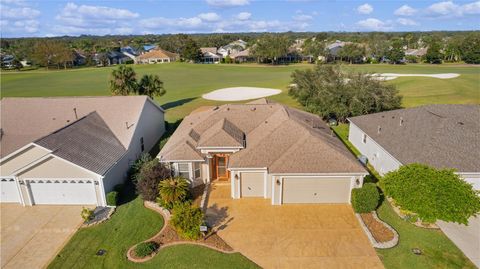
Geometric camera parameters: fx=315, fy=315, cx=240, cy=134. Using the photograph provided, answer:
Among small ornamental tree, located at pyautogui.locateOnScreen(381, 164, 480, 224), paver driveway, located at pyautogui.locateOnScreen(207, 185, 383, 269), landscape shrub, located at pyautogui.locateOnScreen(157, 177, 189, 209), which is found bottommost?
paver driveway, located at pyautogui.locateOnScreen(207, 185, 383, 269)

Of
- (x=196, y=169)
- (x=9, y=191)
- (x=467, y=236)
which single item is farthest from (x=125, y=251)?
(x=467, y=236)

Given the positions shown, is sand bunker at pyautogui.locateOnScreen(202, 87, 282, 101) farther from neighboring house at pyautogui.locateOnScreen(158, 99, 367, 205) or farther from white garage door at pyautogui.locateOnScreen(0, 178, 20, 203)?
white garage door at pyautogui.locateOnScreen(0, 178, 20, 203)

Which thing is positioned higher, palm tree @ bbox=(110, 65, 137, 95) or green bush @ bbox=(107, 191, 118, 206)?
palm tree @ bbox=(110, 65, 137, 95)

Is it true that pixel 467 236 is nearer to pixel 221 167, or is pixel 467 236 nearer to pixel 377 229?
pixel 377 229

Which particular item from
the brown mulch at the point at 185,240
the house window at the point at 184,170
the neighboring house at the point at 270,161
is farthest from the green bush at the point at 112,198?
the brown mulch at the point at 185,240

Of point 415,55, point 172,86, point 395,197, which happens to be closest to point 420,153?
point 395,197

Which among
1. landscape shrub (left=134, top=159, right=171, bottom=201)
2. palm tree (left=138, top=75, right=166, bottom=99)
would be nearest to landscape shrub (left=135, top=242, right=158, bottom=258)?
landscape shrub (left=134, top=159, right=171, bottom=201)

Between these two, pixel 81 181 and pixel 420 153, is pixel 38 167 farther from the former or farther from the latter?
pixel 420 153
